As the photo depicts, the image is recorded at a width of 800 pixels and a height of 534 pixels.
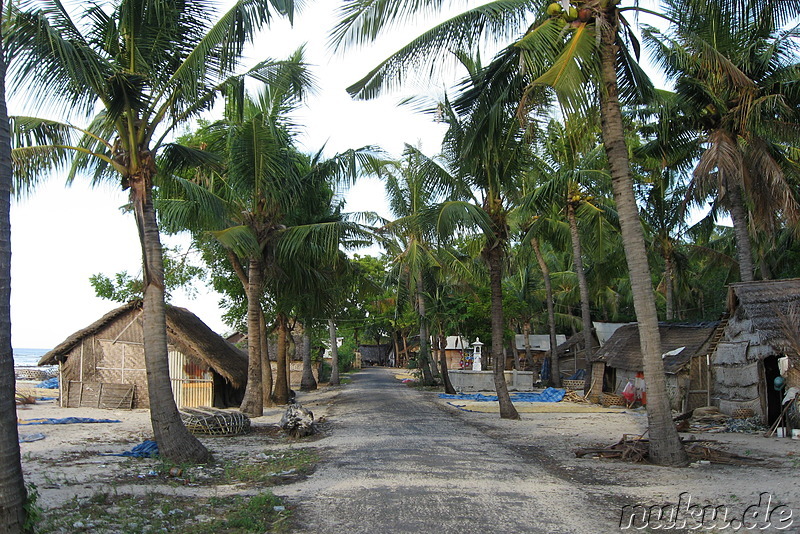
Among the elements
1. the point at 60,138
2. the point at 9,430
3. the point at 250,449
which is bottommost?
the point at 250,449

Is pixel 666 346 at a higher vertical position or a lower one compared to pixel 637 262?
lower

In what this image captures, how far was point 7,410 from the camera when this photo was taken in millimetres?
4797

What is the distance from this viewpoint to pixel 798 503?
251 inches

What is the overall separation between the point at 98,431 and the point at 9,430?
9.63 m

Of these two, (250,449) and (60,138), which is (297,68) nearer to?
(60,138)

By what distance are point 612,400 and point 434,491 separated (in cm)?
1466

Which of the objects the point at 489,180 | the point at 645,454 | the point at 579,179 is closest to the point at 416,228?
the point at 489,180

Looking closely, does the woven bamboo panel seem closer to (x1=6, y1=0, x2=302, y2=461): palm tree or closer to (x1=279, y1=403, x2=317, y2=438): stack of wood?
(x1=279, y1=403, x2=317, y2=438): stack of wood

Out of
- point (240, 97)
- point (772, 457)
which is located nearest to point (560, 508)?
point (772, 457)

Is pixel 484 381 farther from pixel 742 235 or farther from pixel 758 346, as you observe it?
pixel 758 346

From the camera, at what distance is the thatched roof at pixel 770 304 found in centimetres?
1284

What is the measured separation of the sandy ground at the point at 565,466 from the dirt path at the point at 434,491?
1.17 feet

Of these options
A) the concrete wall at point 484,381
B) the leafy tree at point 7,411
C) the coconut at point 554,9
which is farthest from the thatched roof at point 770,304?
the concrete wall at point 484,381

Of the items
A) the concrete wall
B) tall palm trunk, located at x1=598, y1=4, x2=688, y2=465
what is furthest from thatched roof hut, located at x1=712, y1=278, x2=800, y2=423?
the concrete wall
